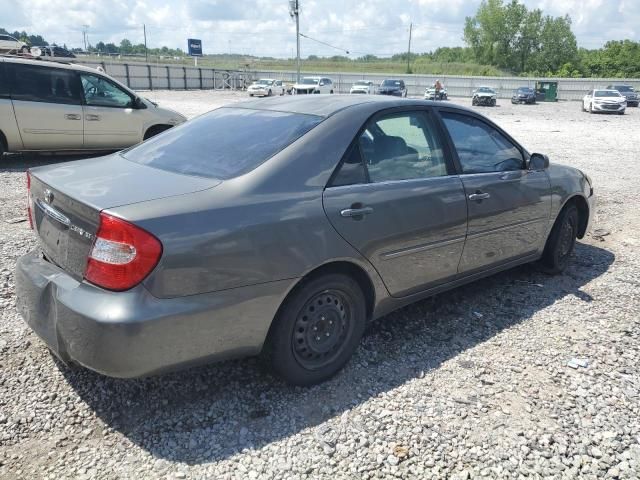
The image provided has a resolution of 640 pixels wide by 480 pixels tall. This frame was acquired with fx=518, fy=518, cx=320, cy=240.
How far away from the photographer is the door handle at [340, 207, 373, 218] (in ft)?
9.55

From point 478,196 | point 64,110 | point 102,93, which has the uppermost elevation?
point 102,93

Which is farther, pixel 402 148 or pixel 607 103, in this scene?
pixel 607 103

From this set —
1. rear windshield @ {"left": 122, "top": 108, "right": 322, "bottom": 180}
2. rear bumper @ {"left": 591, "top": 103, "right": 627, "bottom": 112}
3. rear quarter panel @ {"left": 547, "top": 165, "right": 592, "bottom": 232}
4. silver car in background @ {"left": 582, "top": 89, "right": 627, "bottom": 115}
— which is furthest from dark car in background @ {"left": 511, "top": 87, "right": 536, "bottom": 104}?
rear windshield @ {"left": 122, "top": 108, "right": 322, "bottom": 180}

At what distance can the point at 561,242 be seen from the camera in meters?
4.85

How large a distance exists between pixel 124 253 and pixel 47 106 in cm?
776

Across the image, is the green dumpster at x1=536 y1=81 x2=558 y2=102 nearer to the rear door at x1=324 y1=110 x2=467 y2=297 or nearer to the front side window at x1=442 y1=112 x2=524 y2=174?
the front side window at x1=442 y1=112 x2=524 y2=174

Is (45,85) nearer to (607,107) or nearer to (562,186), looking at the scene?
(562,186)

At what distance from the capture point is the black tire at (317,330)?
2809 mm

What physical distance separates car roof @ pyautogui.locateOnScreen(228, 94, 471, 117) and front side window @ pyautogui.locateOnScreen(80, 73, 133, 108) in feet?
21.5

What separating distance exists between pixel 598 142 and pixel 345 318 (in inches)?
633

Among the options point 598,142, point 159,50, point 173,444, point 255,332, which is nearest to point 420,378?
point 255,332

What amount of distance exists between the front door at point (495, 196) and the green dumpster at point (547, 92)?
5121 centimetres

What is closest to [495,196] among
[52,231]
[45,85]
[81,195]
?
[81,195]

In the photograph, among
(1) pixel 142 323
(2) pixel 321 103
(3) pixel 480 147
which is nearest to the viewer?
(1) pixel 142 323
